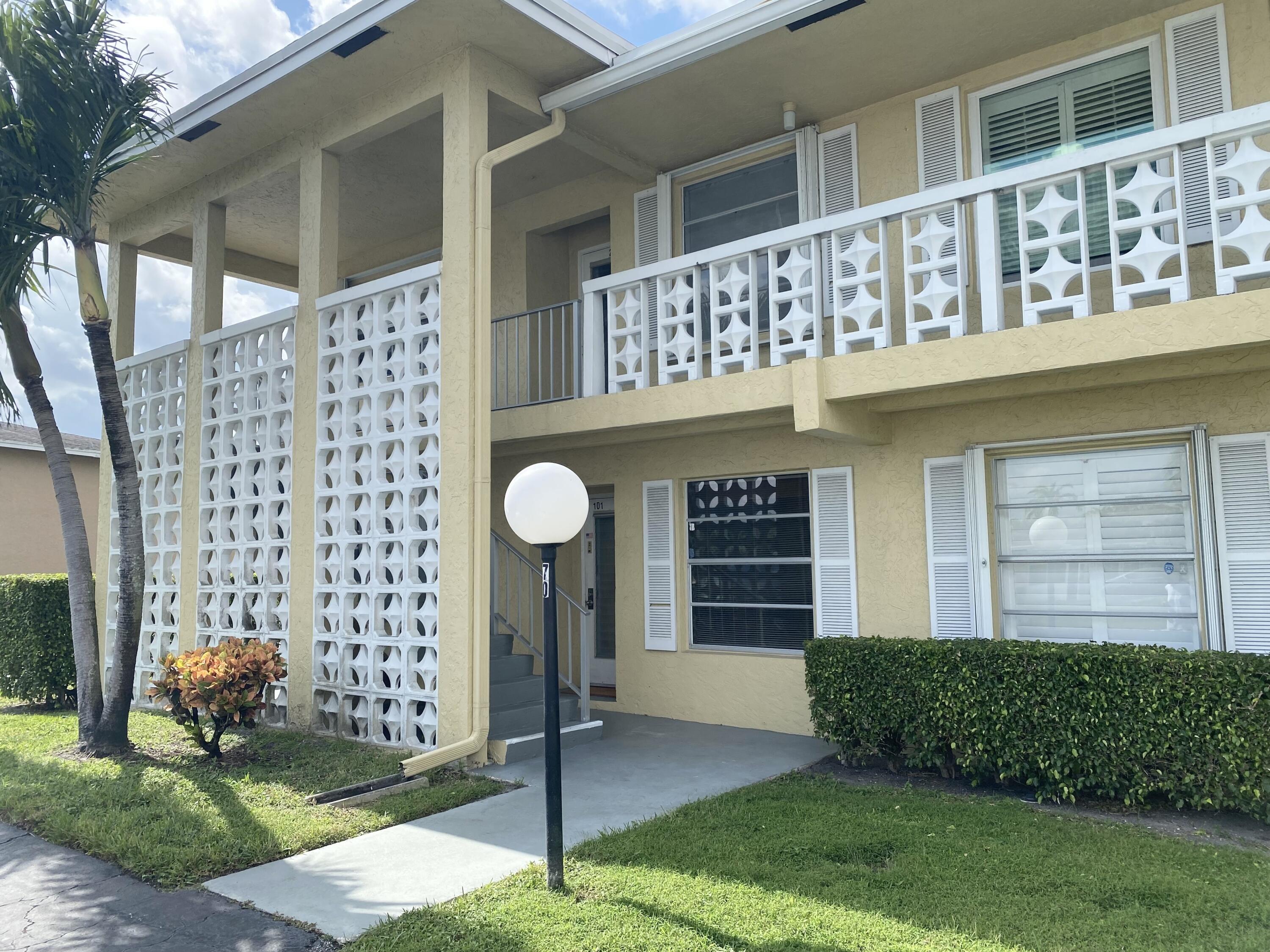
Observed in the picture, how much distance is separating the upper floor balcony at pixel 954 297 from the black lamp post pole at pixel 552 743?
9.58 ft

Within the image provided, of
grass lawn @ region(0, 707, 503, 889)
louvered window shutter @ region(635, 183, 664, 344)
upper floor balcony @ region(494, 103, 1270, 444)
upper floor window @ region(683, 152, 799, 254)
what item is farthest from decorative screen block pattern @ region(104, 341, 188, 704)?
upper floor window @ region(683, 152, 799, 254)

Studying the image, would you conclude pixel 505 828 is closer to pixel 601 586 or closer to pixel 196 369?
pixel 601 586

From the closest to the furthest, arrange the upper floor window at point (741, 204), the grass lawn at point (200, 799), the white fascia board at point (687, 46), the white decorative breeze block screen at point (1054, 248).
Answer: the grass lawn at point (200, 799)
the white decorative breeze block screen at point (1054, 248)
the white fascia board at point (687, 46)
the upper floor window at point (741, 204)

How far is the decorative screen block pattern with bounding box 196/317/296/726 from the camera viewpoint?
8.98 metres

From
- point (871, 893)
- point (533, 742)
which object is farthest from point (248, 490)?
point (871, 893)

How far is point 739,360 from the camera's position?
7.46 metres

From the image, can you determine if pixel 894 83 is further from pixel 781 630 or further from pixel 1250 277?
pixel 781 630

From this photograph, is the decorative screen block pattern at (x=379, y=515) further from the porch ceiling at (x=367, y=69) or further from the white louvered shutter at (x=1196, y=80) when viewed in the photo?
the white louvered shutter at (x=1196, y=80)

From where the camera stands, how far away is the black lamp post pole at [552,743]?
4625mm

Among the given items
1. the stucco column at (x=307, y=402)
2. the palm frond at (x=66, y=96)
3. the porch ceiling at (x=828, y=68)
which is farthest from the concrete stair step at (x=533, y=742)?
the palm frond at (x=66, y=96)

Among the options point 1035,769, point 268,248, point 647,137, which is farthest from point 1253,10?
point 268,248

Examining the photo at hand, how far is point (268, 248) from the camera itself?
1270 cm

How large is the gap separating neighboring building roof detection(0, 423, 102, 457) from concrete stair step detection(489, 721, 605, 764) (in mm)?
12593

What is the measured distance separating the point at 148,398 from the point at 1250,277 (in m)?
11.1
